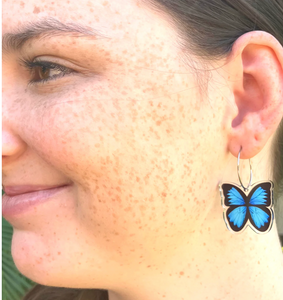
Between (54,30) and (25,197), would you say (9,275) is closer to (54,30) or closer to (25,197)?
(25,197)

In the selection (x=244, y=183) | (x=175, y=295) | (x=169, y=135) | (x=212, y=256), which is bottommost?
(x=175, y=295)

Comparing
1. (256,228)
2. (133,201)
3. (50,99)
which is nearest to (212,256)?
(256,228)

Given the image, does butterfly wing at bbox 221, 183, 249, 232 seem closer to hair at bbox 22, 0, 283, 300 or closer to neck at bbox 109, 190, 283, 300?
neck at bbox 109, 190, 283, 300

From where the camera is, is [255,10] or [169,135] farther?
[255,10]

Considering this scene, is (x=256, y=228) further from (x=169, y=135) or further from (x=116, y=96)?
(x=116, y=96)

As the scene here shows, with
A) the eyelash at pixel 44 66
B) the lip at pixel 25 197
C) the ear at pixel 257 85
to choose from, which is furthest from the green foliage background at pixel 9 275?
the ear at pixel 257 85

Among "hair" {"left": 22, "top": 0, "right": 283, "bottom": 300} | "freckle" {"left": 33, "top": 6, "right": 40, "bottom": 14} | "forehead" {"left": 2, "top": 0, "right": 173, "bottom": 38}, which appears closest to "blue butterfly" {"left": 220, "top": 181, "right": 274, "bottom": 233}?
"hair" {"left": 22, "top": 0, "right": 283, "bottom": 300}
